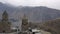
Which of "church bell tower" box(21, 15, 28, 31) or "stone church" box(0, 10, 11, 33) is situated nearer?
"stone church" box(0, 10, 11, 33)

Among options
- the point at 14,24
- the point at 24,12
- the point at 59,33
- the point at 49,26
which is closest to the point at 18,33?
the point at 14,24

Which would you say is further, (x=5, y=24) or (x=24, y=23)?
(x=24, y=23)

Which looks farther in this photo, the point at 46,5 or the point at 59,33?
the point at 46,5

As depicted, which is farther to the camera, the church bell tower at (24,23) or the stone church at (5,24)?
the church bell tower at (24,23)

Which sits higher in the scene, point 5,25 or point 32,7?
point 32,7

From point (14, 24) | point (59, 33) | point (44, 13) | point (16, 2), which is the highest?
point (16, 2)


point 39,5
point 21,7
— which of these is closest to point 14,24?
point 21,7

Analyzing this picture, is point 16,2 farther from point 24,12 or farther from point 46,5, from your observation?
point 46,5
